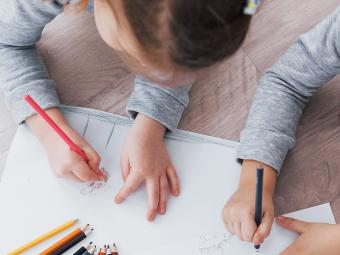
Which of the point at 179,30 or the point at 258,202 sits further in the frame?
the point at 258,202

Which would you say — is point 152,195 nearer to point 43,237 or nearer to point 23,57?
point 43,237

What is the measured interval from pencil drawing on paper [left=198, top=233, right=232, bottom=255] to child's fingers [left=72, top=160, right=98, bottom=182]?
0.52 feet

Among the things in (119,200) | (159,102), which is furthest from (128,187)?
(159,102)

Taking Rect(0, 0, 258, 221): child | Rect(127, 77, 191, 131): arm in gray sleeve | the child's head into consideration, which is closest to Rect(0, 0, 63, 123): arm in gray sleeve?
Rect(0, 0, 258, 221): child

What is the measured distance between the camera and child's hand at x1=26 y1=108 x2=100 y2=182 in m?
0.58

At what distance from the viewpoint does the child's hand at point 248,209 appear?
0.54m

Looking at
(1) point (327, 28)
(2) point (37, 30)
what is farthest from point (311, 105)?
(2) point (37, 30)

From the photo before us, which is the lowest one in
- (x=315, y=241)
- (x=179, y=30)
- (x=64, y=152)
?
(x=315, y=241)

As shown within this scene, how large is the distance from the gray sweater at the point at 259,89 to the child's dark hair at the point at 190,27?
0.23 metres

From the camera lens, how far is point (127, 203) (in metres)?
0.58

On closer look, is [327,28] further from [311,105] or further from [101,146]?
[101,146]

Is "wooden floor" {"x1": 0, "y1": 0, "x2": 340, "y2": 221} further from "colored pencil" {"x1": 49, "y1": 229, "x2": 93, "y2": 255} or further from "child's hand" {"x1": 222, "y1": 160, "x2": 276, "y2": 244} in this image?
"colored pencil" {"x1": 49, "y1": 229, "x2": 93, "y2": 255}

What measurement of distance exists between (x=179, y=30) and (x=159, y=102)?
283 mm

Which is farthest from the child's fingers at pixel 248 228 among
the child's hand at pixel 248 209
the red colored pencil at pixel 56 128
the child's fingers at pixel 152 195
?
the red colored pencil at pixel 56 128
